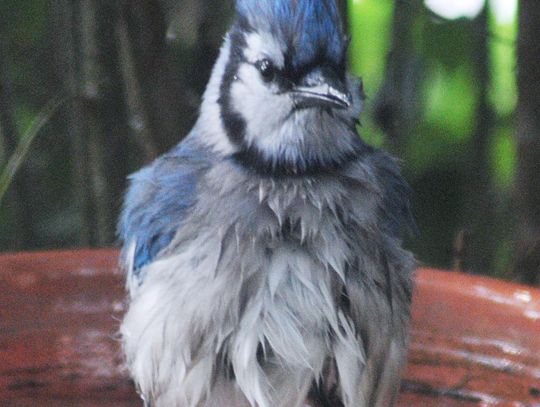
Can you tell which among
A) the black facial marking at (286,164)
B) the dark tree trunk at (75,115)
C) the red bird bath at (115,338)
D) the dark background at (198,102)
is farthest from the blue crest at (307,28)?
the dark tree trunk at (75,115)

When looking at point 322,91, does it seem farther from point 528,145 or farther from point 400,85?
point 400,85

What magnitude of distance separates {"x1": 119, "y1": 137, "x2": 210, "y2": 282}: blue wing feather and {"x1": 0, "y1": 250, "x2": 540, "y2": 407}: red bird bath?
131 millimetres

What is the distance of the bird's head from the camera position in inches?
58.7

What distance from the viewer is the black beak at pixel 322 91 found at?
1459 millimetres

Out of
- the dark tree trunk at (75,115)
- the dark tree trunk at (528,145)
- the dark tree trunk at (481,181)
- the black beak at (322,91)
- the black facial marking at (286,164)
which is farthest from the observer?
the dark tree trunk at (481,181)

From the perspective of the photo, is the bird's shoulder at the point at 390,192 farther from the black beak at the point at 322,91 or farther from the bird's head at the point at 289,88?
the black beak at the point at 322,91

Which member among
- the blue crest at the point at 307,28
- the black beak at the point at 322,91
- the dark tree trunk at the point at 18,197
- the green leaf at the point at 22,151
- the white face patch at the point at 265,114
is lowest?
the dark tree trunk at the point at 18,197

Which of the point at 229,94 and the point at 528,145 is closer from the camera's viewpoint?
the point at 229,94

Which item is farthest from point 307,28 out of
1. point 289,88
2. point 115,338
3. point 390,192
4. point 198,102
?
point 198,102

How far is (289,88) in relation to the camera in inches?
60.0

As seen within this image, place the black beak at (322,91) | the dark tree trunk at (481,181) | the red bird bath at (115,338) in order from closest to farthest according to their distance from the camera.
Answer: the black beak at (322,91) < the red bird bath at (115,338) < the dark tree trunk at (481,181)

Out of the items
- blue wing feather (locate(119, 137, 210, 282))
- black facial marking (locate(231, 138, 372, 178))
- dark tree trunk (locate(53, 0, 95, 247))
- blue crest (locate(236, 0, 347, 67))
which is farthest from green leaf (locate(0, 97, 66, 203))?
blue crest (locate(236, 0, 347, 67))

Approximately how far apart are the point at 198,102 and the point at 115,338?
2.24 feet

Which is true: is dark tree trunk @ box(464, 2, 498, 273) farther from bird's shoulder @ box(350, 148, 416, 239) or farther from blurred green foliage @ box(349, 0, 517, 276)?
bird's shoulder @ box(350, 148, 416, 239)
